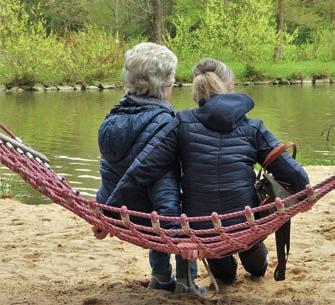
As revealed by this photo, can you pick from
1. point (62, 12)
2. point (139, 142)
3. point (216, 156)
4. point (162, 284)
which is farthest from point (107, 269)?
point (62, 12)

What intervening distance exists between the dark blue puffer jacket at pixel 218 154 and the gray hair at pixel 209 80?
0.08 m

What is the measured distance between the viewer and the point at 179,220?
287 centimetres

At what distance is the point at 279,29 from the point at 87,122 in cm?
2086

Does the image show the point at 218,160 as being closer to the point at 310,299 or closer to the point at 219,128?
the point at 219,128

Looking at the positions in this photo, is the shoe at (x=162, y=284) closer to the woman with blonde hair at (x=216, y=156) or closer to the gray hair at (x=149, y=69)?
the woman with blonde hair at (x=216, y=156)

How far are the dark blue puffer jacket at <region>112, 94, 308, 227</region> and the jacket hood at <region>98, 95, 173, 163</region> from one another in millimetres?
110


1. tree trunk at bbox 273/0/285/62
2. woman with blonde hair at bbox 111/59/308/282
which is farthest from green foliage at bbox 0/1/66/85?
woman with blonde hair at bbox 111/59/308/282

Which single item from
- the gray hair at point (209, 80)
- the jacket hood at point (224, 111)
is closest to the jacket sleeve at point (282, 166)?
the jacket hood at point (224, 111)

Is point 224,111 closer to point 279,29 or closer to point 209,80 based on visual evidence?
point 209,80

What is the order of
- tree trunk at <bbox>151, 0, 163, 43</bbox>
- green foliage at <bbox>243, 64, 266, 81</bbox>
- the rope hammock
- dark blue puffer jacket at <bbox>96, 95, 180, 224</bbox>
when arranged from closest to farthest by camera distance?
1. the rope hammock
2. dark blue puffer jacket at <bbox>96, 95, 180, 224</bbox>
3. green foliage at <bbox>243, 64, 266, 81</bbox>
4. tree trunk at <bbox>151, 0, 163, 43</bbox>

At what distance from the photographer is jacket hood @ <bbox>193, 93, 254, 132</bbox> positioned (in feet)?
Answer: 9.98

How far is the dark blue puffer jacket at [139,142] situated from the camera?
3154mm

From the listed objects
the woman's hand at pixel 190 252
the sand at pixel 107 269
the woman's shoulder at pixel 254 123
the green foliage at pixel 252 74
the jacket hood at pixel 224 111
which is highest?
the jacket hood at pixel 224 111

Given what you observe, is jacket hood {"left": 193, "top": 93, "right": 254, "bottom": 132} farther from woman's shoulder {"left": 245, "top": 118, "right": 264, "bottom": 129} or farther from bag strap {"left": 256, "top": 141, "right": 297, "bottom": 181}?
bag strap {"left": 256, "top": 141, "right": 297, "bottom": 181}
